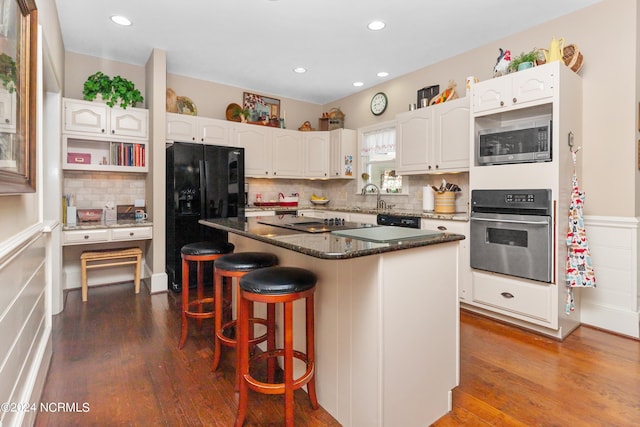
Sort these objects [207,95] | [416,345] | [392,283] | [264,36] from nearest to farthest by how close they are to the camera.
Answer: [392,283]
[416,345]
[264,36]
[207,95]

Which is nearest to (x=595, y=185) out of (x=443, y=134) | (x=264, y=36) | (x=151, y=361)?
(x=443, y=134)

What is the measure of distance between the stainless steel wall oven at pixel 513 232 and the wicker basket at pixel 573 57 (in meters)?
1.14

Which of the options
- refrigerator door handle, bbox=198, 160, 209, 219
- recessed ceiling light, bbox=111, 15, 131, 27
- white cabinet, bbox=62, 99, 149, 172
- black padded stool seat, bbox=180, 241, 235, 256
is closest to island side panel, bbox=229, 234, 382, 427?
black padded stool seat, bbox=180, 241, 235, 256

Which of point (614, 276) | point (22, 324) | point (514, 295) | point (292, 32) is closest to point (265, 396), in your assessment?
point (22, 324)

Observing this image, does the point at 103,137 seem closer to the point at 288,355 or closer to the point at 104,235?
the point at 104,235

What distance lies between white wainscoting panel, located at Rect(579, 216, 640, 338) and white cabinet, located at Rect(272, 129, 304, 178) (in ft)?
11.6

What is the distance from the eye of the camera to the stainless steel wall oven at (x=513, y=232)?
2.66 m

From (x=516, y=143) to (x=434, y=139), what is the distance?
0.97 metres

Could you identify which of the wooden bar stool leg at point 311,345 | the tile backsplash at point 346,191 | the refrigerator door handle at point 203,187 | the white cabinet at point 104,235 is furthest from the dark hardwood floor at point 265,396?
the tile backsplash at point 346,191

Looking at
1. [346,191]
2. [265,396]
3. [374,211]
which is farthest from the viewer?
[346,191]

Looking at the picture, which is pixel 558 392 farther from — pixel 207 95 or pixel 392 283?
pixel 207 95

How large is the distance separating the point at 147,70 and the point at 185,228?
6.40 ft

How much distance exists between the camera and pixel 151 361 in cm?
226

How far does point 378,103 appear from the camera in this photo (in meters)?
4.82
